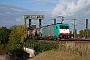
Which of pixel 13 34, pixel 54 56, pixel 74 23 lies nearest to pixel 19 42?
pixel 13 34

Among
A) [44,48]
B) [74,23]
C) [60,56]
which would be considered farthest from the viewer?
[74,23]

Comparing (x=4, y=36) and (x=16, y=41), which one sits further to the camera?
(x=4, y=36)

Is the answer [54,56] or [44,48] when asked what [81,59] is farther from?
[44,48]

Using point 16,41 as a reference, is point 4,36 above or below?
above

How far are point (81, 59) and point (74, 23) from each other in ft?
188

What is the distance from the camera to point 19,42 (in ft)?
180

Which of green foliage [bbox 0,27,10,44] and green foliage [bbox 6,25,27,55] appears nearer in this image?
green foliage [bbox 6,25,27,55]

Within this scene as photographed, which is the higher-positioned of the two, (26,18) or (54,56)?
(26,18)

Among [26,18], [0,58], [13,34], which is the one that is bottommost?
[0,58]

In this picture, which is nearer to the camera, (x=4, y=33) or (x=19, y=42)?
(x=19, y=42)

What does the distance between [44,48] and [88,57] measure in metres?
12.8

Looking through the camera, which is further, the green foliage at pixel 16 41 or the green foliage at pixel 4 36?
the green foliage at pixel 4 36

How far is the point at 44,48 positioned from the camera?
29750mm

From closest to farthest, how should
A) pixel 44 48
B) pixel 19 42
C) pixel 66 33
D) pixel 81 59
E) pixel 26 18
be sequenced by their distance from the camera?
pixel 81 59, pixel 44 48, pixel 66 33, pixel 19 42, pixel 26 18
